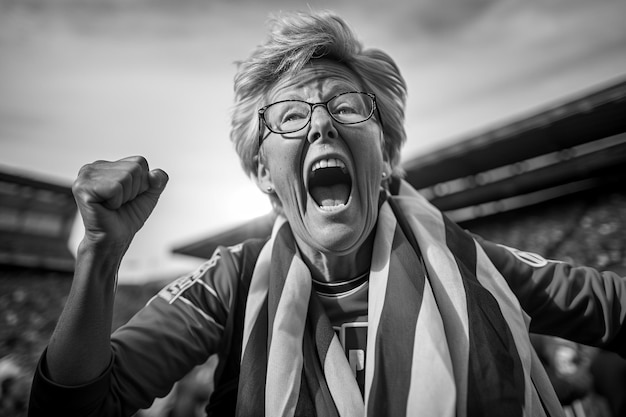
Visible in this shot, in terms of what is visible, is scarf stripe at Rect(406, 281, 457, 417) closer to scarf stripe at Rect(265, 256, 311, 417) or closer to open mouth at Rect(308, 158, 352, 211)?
scarf stripe at Rect(265, 256, 311, 417)

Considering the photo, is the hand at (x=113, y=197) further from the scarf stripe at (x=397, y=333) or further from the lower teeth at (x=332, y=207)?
the scarf stripe at (x=397, y=333)

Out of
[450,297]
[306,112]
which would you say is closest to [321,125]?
[306,112]

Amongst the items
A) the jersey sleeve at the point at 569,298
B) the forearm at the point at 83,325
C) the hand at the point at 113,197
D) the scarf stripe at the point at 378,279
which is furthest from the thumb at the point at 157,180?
the jersey sleeve at the point at 569,298

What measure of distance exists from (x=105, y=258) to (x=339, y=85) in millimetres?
1179

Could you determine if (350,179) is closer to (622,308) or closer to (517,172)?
(622,308)

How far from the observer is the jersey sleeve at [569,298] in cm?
151

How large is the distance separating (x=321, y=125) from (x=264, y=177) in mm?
506

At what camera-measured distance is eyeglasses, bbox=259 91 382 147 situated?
1559 millimetres

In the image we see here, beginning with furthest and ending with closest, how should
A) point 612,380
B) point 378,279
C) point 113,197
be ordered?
1. point 612,380
2. point 378,279
3. point 113,197

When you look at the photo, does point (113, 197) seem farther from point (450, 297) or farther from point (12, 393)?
point (12, 393)

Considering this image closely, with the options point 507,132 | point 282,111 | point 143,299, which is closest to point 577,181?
point 507,132

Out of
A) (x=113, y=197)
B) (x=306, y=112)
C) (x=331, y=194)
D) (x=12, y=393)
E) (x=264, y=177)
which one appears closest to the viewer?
(x=113, y=197)

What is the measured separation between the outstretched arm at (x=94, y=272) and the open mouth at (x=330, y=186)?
0.81 meters

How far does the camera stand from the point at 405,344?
1.25m
